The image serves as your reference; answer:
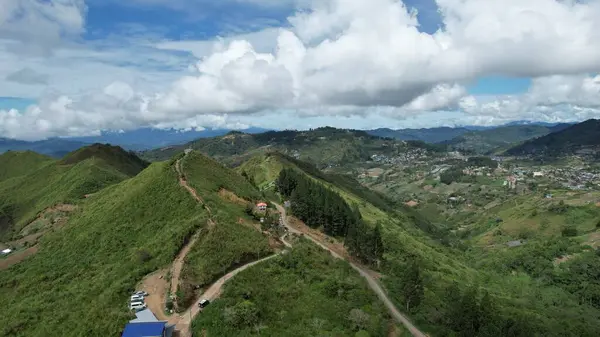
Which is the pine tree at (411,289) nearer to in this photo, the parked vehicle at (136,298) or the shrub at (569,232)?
the parked vehicle at (136,298)

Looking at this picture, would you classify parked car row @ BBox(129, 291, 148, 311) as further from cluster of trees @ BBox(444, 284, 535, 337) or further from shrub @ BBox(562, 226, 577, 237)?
shrub @ BBox(562, 226, 577, 237)

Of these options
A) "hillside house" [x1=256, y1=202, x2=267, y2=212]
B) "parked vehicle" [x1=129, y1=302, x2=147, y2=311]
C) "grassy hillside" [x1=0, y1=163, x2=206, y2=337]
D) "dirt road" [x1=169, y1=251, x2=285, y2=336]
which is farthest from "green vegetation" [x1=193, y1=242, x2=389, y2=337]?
"hillside house" [x1=256, y1=202, x2=267, y2=212]

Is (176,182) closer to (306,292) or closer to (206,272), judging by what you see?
(206,272)

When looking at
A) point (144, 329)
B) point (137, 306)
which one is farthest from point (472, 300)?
point (137, 306)

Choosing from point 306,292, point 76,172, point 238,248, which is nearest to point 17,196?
point 76,172

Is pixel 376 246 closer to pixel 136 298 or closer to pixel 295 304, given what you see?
pixel 295 304

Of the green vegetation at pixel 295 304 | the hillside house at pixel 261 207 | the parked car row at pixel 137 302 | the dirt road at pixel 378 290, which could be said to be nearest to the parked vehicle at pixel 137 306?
the parked car row at pixel 137 302
